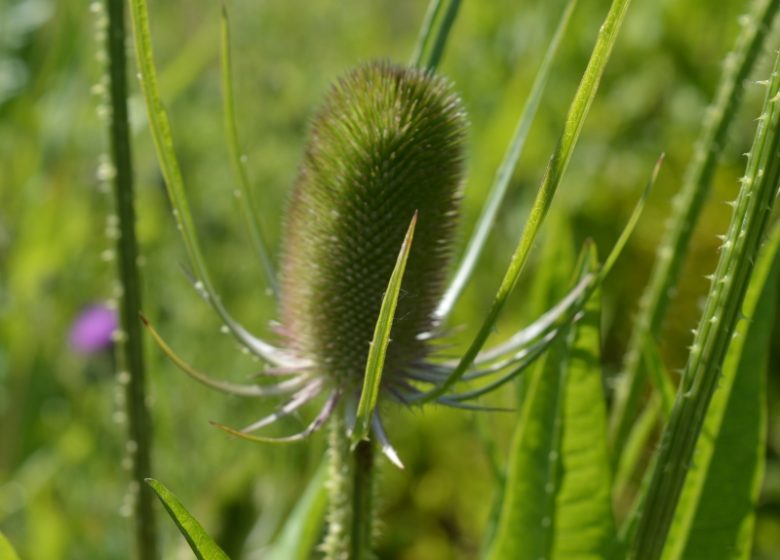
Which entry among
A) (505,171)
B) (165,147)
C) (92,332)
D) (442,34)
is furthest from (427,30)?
(92,332)

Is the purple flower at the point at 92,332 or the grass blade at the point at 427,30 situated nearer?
the grass blade at the point at 427,30

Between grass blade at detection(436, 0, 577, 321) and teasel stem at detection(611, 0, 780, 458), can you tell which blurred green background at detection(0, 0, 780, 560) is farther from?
grass blade at detection(436, 0, 577, 321)

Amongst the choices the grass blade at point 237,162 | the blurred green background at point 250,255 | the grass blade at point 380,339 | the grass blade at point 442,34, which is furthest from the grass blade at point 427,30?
the blurred green background at point 250,255

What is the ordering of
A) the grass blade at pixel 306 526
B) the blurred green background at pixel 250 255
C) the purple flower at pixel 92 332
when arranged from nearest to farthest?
the grass blade at pixel 306 526 < the blurred green background at pixel 250 255 < the purple flower at pixel 92 332

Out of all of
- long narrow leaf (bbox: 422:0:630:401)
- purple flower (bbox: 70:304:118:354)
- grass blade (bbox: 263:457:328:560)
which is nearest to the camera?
long narrow leaf (bbox: 422:0:630:401)

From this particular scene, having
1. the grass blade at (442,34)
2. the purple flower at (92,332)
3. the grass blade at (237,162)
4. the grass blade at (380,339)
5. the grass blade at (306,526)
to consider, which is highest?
the grass blade at (442,34)

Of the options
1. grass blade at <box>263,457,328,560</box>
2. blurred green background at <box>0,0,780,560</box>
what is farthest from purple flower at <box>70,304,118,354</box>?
grass blade at <box>263,457,328,560</box>

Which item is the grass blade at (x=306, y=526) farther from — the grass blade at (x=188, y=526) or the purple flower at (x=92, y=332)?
the purple flower at (x=92, y=332)
